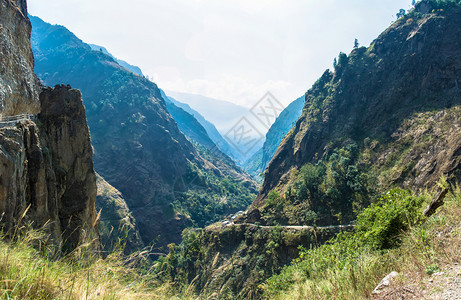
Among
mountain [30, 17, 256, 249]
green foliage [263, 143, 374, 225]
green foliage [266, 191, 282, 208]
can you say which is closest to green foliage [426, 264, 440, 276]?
green foliage [263, 143, 374, 225]

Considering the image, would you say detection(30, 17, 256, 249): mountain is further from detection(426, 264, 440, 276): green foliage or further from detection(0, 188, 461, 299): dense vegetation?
detection(426, 264, 440, 276): green foliage

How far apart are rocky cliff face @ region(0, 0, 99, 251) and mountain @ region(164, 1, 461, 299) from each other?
14577 mm

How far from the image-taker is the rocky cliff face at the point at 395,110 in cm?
3403

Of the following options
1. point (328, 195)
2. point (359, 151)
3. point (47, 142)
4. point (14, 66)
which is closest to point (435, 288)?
point (47, 142)

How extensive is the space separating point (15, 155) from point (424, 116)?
49.2 metres

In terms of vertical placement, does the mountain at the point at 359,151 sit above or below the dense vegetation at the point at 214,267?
below

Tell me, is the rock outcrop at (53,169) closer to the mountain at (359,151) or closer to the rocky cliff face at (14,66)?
the rocky cliff face at (14,66)

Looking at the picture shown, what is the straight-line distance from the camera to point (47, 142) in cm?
1462

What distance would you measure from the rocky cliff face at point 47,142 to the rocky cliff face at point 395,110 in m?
36.6

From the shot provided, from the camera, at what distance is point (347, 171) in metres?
39.7

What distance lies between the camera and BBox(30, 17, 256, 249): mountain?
7838cm

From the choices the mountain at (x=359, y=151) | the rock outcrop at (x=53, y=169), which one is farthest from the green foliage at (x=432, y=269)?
the mountain at (x=359, y=151)

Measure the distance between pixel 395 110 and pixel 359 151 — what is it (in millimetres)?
10875

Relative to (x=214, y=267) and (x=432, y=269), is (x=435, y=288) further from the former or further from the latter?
(x=214, y=267)
